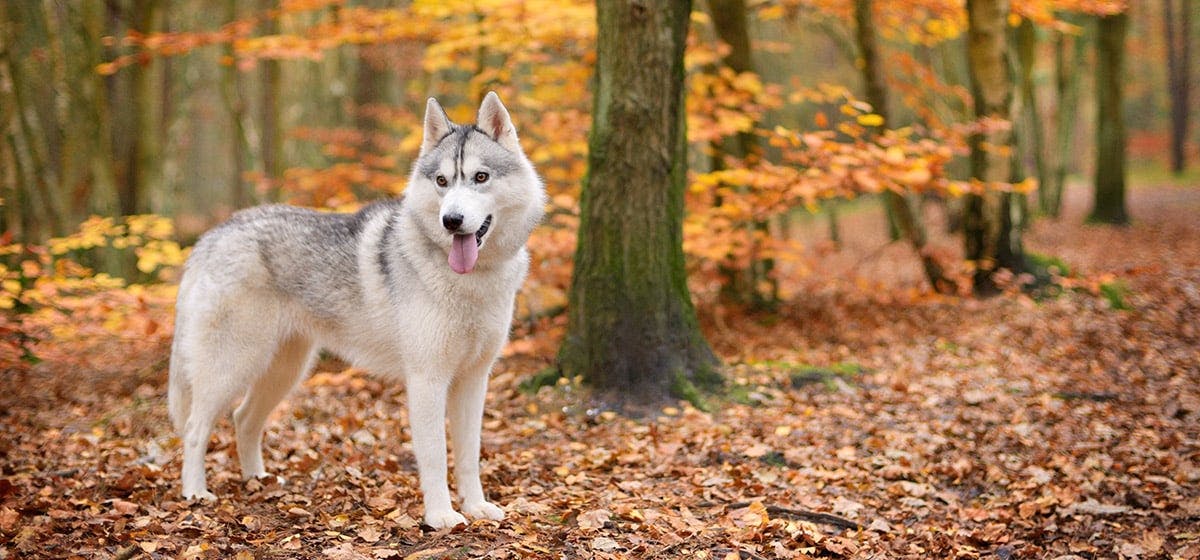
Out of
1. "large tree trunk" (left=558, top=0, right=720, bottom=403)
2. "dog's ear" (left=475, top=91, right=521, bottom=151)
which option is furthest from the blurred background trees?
"dog's ear" (left=475, top=91, right=521, bottom=151)

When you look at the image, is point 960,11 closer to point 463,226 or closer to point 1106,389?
point 1106,389

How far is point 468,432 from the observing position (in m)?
4.44

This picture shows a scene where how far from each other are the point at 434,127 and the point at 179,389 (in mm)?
2133

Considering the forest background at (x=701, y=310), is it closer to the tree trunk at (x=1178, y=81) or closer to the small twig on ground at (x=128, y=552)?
the small twig on ground at (x=128, y=552)

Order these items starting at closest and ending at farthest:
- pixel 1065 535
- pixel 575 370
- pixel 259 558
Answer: pixel 259 558 < pixel 1065 535 < pixel 575 370

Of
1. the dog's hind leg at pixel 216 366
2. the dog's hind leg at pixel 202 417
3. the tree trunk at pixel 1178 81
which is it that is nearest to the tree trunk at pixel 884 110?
the dog's hind leg at pixel 216 366

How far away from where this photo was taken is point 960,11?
10938mm

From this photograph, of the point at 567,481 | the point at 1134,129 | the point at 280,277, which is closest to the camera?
the point at 280,277

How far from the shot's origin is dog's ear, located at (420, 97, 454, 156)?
4211 mm

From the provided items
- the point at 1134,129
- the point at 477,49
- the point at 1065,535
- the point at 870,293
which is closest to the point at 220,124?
the point at 477,49

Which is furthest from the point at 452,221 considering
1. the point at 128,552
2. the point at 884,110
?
the point at 884,110

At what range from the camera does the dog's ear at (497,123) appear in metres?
4.15

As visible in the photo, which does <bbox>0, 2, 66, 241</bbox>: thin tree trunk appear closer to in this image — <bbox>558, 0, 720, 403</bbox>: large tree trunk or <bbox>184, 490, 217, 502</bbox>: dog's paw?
<bbox>184, 490, 217, 502</bbox>: dog's paw

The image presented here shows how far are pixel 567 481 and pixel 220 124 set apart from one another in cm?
2985
